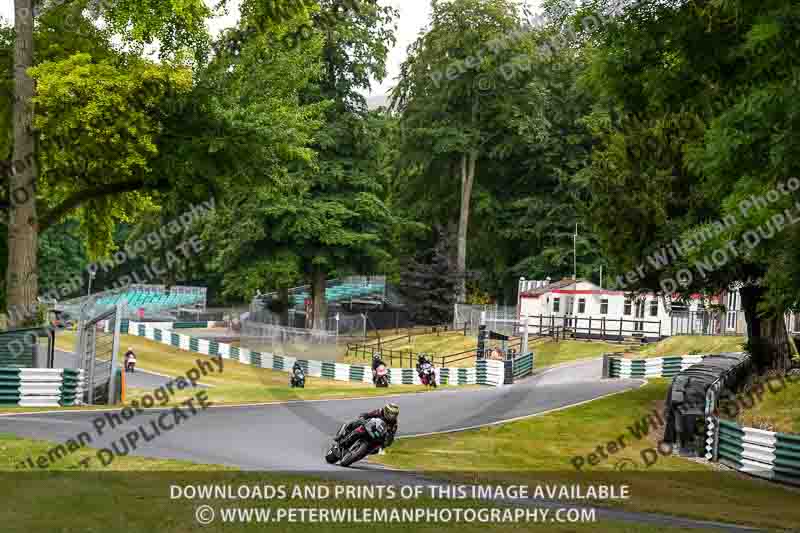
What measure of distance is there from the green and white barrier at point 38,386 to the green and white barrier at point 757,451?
1435 centimetres

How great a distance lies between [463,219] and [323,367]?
20675 mm

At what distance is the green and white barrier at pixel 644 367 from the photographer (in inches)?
1532

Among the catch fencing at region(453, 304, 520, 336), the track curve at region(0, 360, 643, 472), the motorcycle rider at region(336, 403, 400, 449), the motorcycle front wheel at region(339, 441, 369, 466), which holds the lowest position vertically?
the track curve at region(0, 360, 643, 472)

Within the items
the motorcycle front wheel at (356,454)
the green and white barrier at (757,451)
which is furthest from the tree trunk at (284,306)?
the motorcycle front wheel at (356,454)

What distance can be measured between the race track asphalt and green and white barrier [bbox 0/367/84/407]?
179cm

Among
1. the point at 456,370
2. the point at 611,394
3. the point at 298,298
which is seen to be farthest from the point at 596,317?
the point at 298,298

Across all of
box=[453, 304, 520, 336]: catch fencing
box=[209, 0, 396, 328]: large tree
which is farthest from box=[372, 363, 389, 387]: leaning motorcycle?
box=[209, 0, 396, 328]: large tree

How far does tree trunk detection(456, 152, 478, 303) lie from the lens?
213 ft

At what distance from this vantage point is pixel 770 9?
16422 millimetres

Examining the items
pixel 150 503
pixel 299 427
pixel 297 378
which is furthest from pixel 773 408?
pixel 297 378

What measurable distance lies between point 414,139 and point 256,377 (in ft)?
79.1

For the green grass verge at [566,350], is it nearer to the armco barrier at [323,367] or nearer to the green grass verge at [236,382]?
the armco barrier at [323,367]

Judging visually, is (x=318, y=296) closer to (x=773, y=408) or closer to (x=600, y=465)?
(x=773, y=408)

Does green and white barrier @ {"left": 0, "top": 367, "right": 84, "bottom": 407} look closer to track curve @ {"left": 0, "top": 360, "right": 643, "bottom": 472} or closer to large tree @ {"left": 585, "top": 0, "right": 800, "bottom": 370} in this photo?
track curve @ {"left": 0, "top": 360, "right": 643, "bottom": 472}
